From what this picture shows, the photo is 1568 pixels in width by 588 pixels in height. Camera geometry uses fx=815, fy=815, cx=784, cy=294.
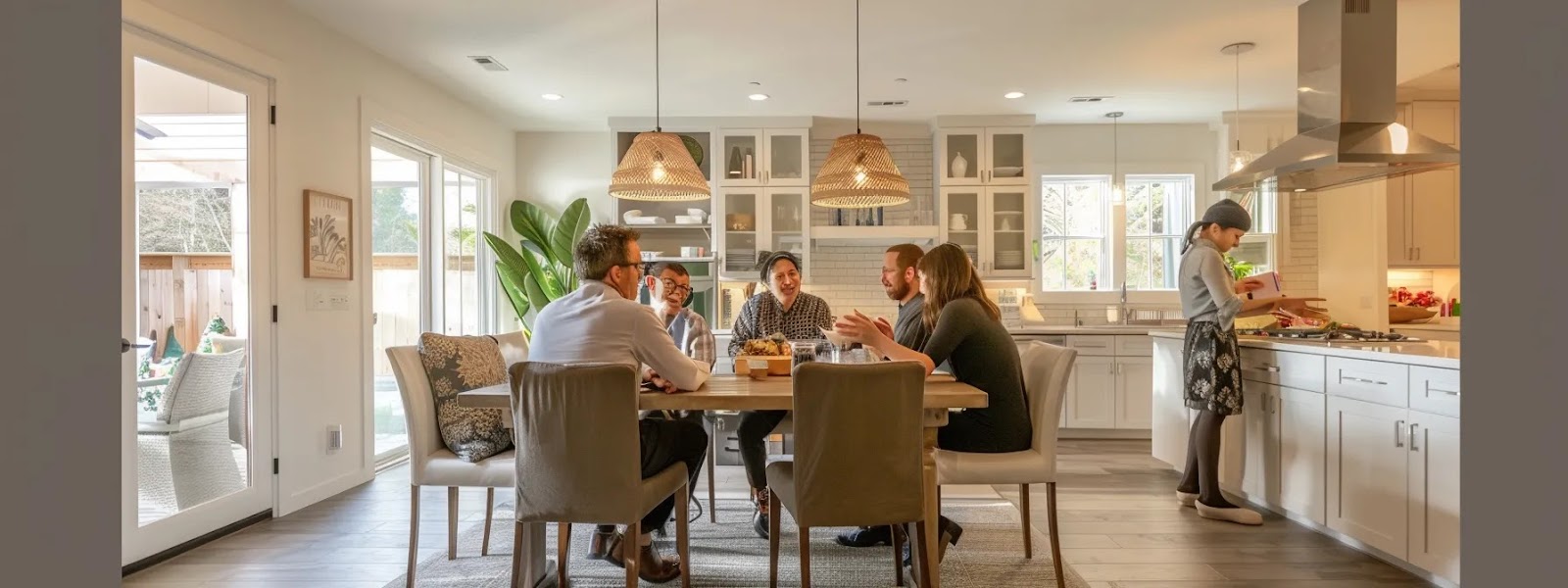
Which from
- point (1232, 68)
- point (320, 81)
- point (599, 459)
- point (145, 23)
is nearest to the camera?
point (599, 459)

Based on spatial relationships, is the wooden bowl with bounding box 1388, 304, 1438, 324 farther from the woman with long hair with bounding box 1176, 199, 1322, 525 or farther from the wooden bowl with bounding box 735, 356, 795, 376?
the wooden bowl with bounding box 735, 356, 795, 376

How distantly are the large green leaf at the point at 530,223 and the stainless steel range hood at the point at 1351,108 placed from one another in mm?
4561

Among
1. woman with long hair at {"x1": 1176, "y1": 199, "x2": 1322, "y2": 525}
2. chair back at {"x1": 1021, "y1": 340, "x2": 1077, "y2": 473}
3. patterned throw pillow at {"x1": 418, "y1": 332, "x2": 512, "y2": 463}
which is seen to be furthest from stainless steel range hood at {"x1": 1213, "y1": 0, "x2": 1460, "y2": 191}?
patterned throw pillow at {"x1": 418, "y1": 332, "x2": 512, "y2": 463}

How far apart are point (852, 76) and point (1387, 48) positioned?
260cm

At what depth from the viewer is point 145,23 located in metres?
2.80

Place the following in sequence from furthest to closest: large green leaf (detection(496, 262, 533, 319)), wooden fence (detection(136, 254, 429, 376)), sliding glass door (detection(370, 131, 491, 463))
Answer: large green leaf (detection(496, 262, 533, 319))
sliding glass door (detection(370, 131, 491, 463))
wooden fence (detection(136, 254, 429, 376))

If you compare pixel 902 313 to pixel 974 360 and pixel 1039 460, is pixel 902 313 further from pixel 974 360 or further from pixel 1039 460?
pixel 1039 460

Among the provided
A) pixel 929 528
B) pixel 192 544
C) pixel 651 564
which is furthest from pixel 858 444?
pixel 192 544

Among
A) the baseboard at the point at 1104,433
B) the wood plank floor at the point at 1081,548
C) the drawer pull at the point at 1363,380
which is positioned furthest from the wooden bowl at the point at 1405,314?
the drawer pull at the point at 1363,380

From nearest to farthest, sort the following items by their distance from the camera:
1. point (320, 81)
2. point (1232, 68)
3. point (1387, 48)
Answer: point (1387, 48) < point (320, 81) < point (1232, 68)

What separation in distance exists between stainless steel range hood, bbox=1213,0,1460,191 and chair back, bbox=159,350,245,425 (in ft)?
14.4

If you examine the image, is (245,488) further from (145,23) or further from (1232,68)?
(1232,68)

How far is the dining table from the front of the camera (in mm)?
2189

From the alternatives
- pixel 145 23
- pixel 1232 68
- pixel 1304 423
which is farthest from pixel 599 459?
pixel 1232 68
